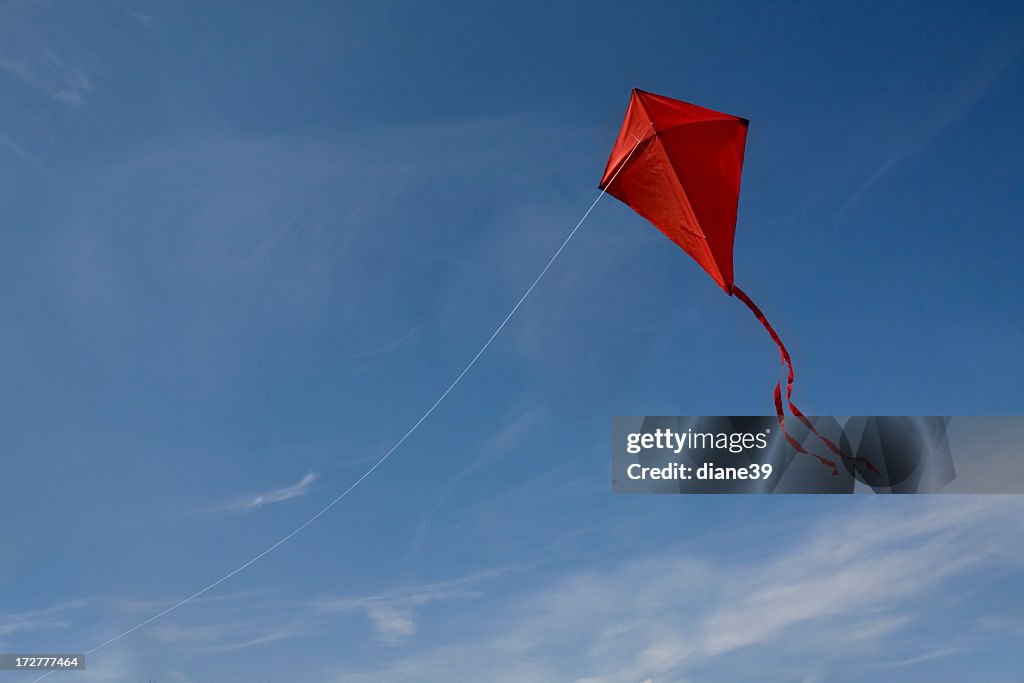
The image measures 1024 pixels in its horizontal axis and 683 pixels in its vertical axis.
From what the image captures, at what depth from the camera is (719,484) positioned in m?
25.2

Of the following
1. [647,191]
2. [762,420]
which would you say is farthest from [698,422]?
[647,191]

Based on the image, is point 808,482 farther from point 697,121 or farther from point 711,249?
point 697,121

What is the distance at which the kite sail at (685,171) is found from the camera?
21.0 metres

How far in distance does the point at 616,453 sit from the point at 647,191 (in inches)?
316

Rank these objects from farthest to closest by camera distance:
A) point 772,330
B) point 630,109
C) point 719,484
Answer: point 719,484, point 630,109, point 772,330

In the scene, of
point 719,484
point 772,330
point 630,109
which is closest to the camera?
point 772,330

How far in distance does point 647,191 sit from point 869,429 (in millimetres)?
10126

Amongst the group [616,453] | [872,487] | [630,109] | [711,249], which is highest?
[630,109]

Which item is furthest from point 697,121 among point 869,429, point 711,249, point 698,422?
point 869,429

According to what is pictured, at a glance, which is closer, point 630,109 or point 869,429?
point 630,109

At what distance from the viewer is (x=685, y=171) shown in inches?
839

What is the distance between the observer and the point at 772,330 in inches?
790

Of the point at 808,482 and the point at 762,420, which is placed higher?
the point at 762,420

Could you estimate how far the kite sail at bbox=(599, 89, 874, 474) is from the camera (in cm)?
2105
